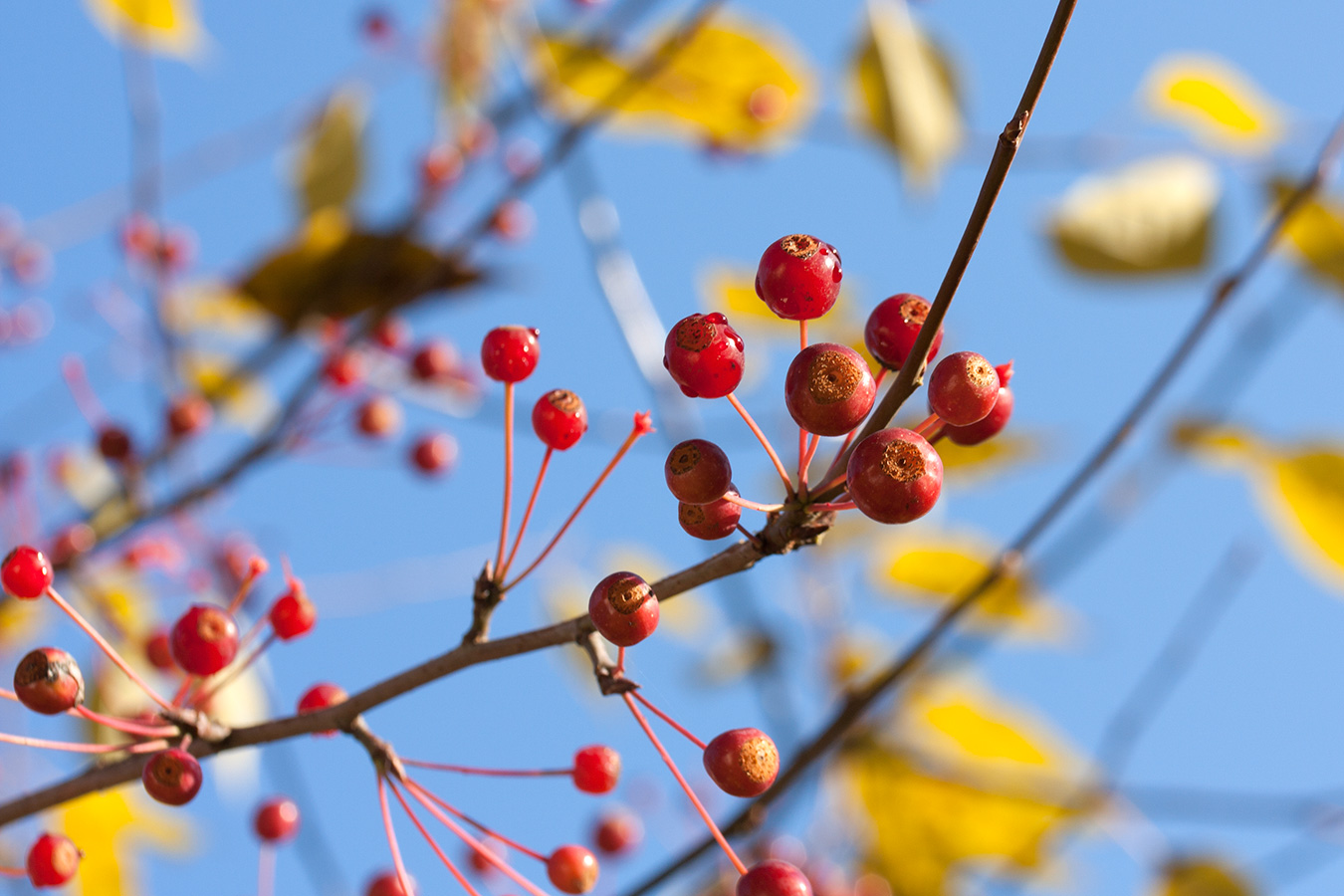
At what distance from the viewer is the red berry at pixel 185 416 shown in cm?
217

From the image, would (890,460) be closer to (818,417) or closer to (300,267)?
(818,417)

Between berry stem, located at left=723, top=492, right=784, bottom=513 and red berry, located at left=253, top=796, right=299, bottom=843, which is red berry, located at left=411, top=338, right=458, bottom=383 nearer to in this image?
red berry, located at left=253, top=796, right=299, bottom=843

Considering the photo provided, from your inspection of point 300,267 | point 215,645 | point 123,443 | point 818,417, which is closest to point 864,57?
point 300,267

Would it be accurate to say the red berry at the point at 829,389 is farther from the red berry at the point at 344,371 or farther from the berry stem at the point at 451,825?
the red berry at the point at 344,371

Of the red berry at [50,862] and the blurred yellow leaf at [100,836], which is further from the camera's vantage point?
the blurred yellow leaf at [100,836]

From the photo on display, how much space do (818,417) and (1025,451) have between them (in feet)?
4.34

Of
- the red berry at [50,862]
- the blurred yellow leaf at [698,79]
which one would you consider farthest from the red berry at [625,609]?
the blurred yellow leaf at [698,79]

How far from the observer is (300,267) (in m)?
1.72

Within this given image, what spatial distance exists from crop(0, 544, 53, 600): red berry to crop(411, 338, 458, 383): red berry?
1.08 m

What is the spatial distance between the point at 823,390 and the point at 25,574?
0.74m

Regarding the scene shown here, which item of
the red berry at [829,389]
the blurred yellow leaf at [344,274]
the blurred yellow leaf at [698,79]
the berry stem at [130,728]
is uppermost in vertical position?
the blurred yellow leaf at [698,79]

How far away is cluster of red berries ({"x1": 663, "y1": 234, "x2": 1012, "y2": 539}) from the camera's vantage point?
0.72 meters

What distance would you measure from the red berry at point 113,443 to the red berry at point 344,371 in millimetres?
431

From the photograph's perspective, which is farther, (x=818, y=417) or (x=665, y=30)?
(x=665, y=30)
